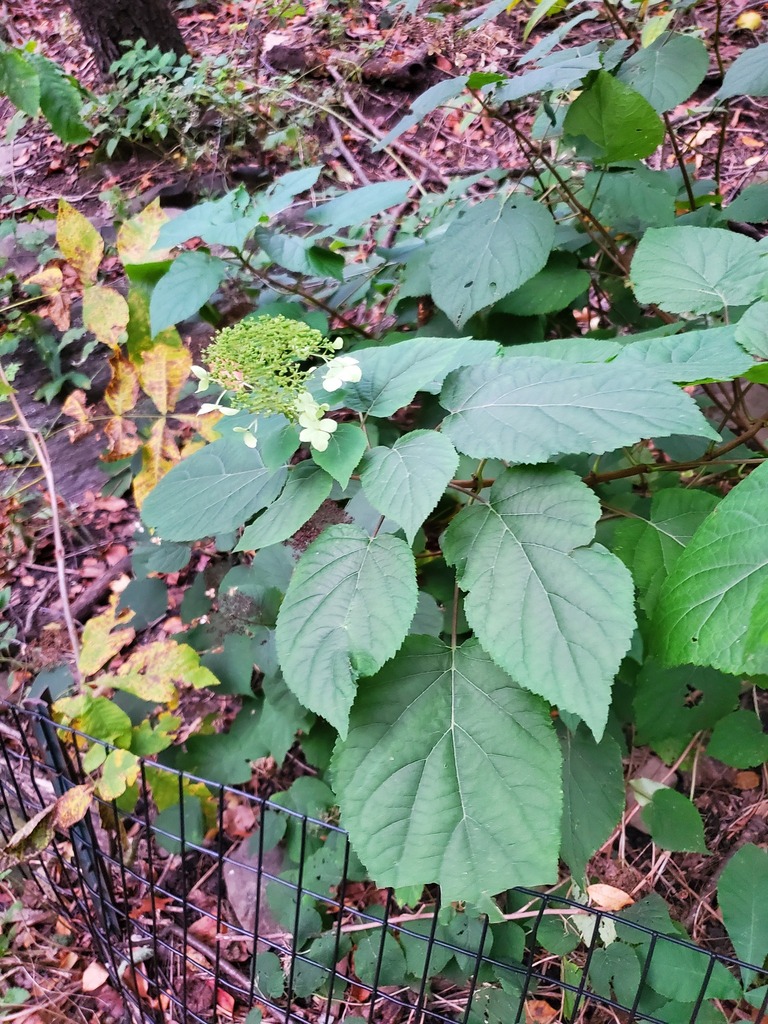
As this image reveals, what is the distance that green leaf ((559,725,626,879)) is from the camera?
1.29m

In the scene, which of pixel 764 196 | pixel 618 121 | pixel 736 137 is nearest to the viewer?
pixel 618 121

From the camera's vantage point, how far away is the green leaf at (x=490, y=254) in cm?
145

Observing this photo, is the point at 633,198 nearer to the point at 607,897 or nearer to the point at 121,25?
the point at 607,897

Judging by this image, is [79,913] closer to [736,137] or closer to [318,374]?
[318,374]

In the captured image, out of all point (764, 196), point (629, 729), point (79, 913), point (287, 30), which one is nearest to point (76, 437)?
point (79, 913)

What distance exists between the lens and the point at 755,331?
963 mm

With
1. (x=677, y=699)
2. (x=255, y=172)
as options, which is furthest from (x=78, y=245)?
(x=255, y=172)

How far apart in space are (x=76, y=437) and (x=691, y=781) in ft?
6.28

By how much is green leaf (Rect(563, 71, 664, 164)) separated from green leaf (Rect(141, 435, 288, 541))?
101 centimetres

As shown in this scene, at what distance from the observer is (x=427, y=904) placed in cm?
171

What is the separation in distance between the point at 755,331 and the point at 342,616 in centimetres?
70

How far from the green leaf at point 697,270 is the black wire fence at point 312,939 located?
1095 mm

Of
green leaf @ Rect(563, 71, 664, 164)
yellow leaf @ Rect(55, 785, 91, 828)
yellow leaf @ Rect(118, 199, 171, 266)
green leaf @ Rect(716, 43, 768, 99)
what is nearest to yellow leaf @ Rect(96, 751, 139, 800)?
yellow leaf @ Rect(55, 785, 91, 828)

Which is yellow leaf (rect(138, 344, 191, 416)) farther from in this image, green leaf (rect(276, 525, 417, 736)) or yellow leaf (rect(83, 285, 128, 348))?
green leaf (rect(276, 525, 417, 736))
